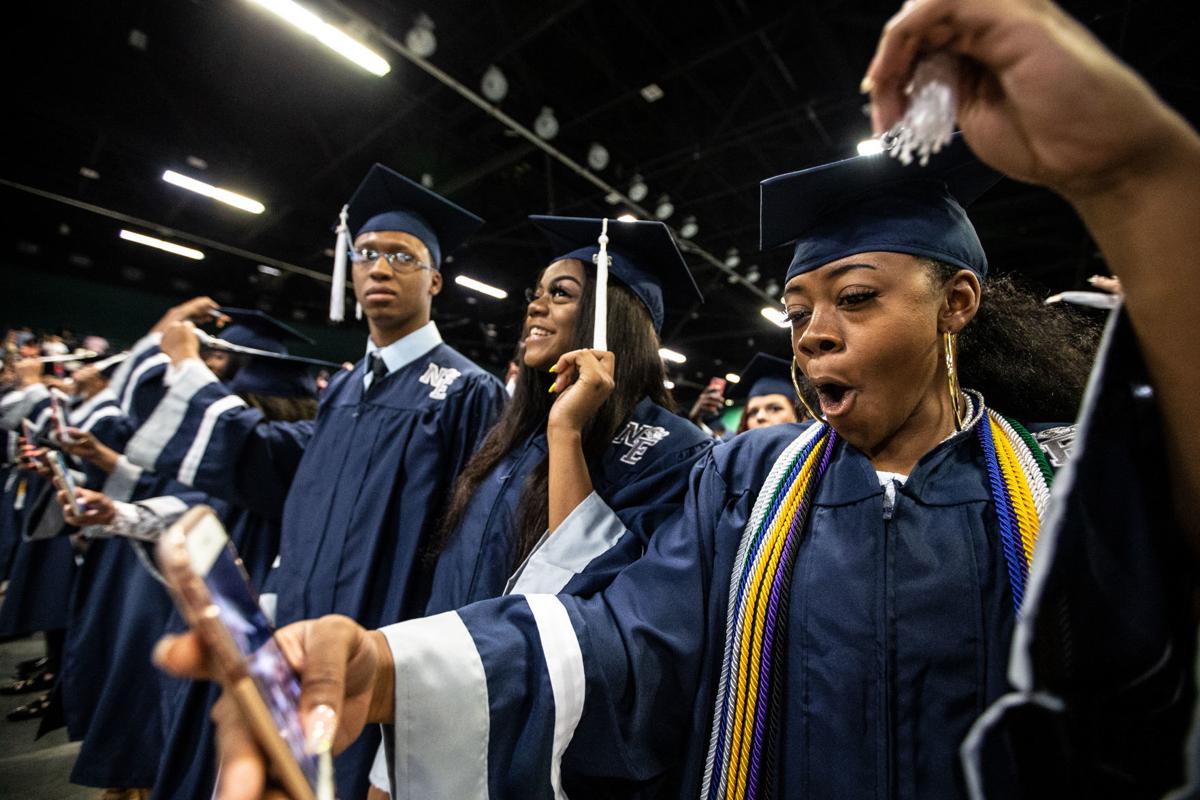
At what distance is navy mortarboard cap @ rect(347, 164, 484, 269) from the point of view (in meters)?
2.38

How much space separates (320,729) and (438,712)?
315mm

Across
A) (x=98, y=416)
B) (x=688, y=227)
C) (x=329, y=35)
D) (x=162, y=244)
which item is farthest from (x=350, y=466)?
(x=162, y=244)

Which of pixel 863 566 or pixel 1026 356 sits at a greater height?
pixel 1026 356

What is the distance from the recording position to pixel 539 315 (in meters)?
1.94

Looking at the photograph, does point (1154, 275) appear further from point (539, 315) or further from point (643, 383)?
point (539, 315)

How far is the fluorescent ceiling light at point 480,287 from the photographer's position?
43.2ft

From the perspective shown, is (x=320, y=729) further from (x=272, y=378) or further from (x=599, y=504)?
(x=272, y=378)

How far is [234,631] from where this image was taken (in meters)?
0.44

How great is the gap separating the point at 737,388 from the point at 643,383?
2.34m

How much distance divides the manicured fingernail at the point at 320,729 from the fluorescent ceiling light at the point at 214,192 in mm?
11293

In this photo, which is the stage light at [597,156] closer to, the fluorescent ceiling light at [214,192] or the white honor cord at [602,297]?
the fluorescent ceiling light at [214,192]

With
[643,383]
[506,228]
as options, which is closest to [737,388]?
[643,383]

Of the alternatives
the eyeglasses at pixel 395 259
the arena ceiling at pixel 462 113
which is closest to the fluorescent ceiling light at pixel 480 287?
the arena ceiling at pixel 462 113

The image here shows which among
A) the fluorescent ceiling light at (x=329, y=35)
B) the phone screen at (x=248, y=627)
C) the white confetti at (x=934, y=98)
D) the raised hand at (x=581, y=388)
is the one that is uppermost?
the fluorescent ceiling light at (x=329, y=35)
